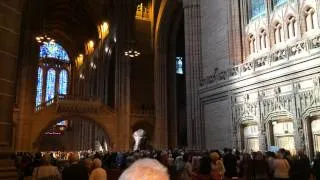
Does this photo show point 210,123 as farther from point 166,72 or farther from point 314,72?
point 166,72

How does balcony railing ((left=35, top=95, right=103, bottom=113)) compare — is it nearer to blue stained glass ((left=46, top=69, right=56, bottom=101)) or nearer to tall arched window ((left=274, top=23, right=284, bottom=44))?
tall arched window ((left=274, top=23, right=284, bottom=44))

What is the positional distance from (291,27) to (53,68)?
3841 centimetres

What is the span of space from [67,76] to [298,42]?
39434 mm

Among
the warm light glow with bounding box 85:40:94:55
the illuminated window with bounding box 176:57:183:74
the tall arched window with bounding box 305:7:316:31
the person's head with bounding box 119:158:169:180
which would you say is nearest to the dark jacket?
the person's head with bounding box 119:158:169:180

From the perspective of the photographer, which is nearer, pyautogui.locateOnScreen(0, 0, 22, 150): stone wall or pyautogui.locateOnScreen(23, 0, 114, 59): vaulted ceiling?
pyautogui.locateOnScreen(0, 0, 22, 150): stone wall

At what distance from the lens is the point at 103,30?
1346 inches

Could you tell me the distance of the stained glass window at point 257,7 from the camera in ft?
50.3

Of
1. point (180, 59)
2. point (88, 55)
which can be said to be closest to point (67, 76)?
point (88, 55)

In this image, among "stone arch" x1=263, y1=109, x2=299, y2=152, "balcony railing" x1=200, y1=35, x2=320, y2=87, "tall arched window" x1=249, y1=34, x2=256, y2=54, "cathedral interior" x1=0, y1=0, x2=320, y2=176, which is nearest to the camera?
"balcony railing" x1=200, y1=35, x2=320, y2=87

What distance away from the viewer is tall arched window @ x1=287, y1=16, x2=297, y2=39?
522 inches

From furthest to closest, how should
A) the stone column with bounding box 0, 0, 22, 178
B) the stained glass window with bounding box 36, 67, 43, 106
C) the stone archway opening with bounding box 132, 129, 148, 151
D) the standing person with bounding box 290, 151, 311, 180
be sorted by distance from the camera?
the stained glass window with bounding box 36, 67, 43, 106 → the stone archway opening with bounding box 132, 129, 148, 151 → the standing person with bounding box 290, 151, 311, 180 → the stone column with bounding box 0, 0, 22, 178

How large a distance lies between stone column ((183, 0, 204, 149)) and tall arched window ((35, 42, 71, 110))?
3109cm

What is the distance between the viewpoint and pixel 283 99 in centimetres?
1234

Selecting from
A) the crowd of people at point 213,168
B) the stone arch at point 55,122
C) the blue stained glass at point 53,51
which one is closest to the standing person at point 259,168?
the crowd of people at point 213,168
